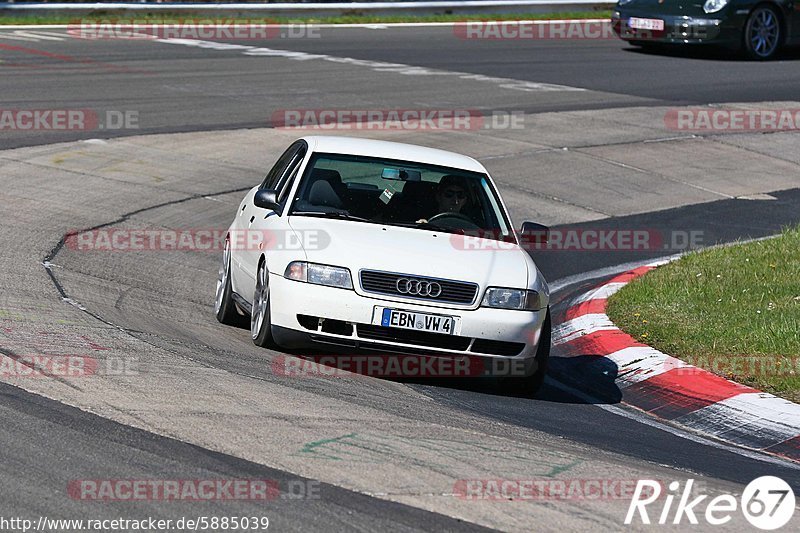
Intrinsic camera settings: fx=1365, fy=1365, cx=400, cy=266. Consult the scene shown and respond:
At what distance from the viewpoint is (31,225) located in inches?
465

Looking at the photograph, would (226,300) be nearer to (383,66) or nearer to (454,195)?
(454,195)

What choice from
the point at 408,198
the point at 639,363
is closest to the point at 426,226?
the point at 408,198

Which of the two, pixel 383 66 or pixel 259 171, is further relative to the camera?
pixel 383 66

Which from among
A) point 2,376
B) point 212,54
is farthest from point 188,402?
point 212,54

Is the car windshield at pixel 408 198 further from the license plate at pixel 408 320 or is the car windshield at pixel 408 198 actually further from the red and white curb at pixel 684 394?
the red and white curb at pixel 684 394

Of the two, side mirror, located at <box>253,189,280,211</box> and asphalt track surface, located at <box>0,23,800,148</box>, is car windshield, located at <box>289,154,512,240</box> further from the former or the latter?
asphalt track surface, located at <box>0,23,800,148</box>

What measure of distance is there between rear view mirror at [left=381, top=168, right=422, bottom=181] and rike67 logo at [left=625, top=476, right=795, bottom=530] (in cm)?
354

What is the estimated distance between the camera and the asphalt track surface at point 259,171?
5.60 m

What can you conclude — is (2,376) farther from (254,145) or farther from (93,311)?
(254,145)

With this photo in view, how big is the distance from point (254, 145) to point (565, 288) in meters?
5.57

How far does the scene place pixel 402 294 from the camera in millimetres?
8047

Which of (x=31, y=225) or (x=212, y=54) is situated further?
(x=212, y=54)

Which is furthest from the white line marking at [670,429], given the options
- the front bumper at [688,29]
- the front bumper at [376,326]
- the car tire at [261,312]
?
the front bumper at [688,29]

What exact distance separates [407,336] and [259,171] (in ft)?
24.8
